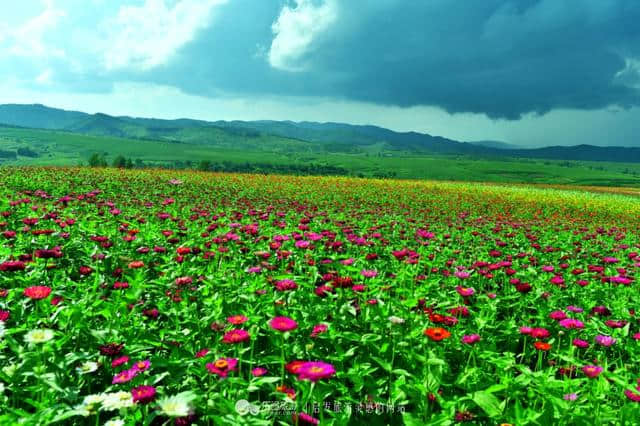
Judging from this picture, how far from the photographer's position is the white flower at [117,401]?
1909 mm

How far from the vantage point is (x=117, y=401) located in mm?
1938

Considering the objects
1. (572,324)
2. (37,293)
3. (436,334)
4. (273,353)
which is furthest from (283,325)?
(572,324)

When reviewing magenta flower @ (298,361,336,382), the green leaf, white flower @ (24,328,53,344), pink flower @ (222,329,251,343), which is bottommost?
the green leaf

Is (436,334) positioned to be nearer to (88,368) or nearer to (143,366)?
(143,366)

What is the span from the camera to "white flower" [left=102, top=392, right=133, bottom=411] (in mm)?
1909

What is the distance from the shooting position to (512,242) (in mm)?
10844

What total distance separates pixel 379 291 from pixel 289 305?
1.18 meters

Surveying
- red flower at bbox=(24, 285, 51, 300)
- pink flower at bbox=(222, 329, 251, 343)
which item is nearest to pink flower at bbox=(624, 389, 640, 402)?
pink flower at bbox=(222, 329, 251, 343)

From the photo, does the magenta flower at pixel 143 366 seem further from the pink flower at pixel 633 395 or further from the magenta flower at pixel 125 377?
the pink flower at pixel 633 395

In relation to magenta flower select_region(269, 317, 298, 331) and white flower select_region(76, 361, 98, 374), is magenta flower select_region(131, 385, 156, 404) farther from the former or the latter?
magenta flower select_region(269, 317, 298, 331)

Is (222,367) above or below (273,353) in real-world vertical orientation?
above

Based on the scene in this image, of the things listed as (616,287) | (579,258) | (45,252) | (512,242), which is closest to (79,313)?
(45,252)

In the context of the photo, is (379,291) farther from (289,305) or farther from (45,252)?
(45,252)


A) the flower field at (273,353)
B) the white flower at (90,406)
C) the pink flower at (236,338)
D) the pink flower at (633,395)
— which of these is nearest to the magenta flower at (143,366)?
the flower field at (273,353)
